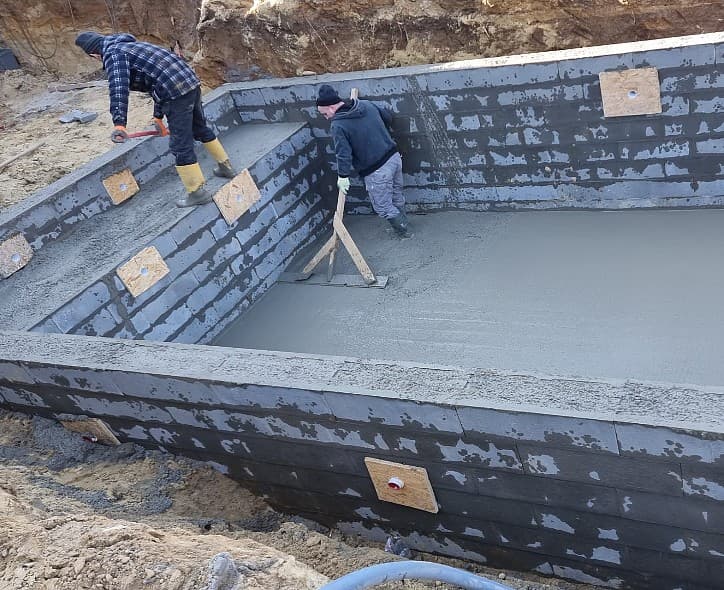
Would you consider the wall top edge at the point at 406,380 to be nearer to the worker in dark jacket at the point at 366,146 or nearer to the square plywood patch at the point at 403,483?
the square plywood patch at the point at 403,483

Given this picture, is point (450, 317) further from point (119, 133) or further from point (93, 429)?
point (119, 133)

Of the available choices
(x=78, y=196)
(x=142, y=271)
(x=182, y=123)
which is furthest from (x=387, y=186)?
(x=78, y=196)

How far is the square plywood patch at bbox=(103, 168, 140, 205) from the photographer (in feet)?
18.4

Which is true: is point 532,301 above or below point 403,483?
below

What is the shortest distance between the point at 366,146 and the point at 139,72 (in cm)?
181

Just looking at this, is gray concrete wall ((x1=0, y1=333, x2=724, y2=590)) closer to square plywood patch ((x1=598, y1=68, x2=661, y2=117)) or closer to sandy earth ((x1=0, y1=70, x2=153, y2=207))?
square plywood patch ((x1=598, y1=68, x2=661, y2=117))

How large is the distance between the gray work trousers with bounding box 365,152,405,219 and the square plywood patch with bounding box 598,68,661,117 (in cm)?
167

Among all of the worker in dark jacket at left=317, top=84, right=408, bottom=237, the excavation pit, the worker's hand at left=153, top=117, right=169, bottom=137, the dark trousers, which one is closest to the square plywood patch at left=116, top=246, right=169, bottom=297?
the excavation pit

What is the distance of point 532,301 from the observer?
192 inches

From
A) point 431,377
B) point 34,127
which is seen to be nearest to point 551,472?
point 431,377

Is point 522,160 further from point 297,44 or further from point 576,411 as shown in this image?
point 297,44

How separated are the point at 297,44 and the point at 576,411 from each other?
22.7 feet

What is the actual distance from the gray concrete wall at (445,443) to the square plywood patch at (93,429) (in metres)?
0.08

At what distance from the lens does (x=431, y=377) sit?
2904 millimetres
